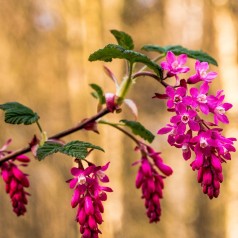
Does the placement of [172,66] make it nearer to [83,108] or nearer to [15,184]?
[15,184]

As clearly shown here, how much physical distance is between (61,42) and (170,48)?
1.66 meters

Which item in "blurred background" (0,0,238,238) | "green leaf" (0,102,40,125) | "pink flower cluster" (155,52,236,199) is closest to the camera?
"pink flower cluster" (155,52,236,199)

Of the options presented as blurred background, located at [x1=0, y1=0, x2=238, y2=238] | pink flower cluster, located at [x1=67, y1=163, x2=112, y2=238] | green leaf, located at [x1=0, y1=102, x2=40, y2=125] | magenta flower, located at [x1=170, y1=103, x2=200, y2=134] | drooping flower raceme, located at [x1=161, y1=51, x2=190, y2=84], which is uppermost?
blurred background, located at [x1=0, y1=0, x2=238, y2=238]

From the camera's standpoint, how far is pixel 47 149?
518 millimetres

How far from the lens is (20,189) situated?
0.63 meters

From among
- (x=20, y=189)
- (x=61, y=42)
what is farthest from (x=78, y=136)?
(x=20, y=189)

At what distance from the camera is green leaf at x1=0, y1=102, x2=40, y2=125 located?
0.57 m

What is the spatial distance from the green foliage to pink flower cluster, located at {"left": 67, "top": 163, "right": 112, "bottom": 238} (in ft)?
0.07

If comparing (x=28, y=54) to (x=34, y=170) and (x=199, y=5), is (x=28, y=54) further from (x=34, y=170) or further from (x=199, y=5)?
(x=199, y=5)

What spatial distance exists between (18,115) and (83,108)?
168cm

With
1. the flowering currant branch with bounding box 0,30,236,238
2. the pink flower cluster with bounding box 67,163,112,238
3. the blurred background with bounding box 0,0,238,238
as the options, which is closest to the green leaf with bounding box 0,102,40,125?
the flowering currant branch with bounding box 0,30,236,238

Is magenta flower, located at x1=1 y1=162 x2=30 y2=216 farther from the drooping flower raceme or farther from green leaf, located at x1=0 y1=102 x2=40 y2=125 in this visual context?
the drooping flower raceme

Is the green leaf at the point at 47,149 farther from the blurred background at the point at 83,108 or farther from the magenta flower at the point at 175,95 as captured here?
the blurred background at the point at 83,108

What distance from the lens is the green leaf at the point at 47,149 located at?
1.63ft
